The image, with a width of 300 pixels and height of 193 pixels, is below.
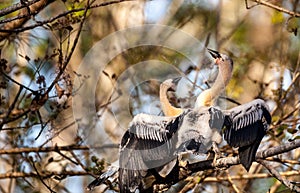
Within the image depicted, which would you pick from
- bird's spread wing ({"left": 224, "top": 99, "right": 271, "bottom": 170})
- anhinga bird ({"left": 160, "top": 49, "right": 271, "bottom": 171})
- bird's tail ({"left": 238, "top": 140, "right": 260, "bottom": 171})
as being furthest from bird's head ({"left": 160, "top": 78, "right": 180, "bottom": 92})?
bird's tail ({"left": 238, "top": 140, "right": 260, "bottom": 171})

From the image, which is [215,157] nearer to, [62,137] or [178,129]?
[178,129]

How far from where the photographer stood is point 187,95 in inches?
112

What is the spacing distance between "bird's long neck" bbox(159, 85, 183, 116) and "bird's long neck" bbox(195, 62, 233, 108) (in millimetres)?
81

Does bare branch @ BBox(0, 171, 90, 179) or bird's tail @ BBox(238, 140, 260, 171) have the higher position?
bare branch @ BBox(0, 171, 90, 179)

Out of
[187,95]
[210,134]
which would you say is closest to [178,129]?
[210,134]

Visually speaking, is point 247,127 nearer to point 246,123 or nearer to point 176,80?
point 246,123

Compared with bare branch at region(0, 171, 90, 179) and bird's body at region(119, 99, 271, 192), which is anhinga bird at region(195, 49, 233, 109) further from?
bare branch at region(0, 171, 90, 179)

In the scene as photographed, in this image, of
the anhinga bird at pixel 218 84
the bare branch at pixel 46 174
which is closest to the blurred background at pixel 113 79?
the bare branch at pixel 46 174

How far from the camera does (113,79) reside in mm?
3967

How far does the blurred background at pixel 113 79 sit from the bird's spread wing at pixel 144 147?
106 millimetres

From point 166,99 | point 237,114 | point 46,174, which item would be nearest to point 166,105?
point 166,99

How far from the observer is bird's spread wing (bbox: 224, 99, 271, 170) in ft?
8.87

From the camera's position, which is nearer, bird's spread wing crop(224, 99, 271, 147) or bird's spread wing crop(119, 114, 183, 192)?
bird's spread wing crop(119, 114, 183, 192)

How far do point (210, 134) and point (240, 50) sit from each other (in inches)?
156
